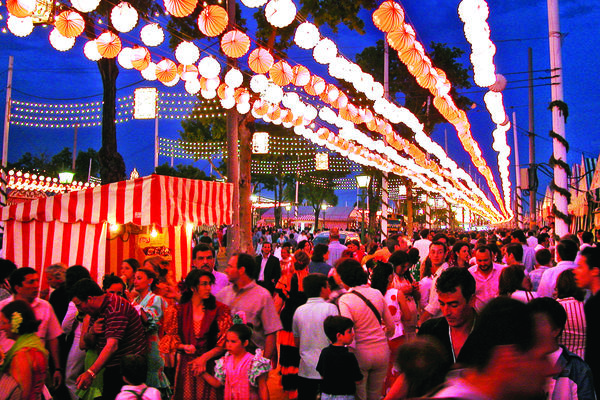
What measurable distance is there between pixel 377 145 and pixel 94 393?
1269 cm

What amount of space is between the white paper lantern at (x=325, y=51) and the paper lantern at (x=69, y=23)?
4147mm

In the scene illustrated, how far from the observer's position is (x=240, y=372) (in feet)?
14.1

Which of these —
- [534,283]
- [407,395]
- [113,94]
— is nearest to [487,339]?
[407,395]

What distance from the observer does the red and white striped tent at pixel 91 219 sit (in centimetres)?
943

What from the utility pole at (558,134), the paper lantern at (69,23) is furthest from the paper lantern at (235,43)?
the utility pole at (558,134)

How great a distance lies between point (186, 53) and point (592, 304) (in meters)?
7.25

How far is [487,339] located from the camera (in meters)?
2.14

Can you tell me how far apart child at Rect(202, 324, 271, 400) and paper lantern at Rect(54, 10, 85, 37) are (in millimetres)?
5531

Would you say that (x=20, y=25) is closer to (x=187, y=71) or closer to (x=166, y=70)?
(x=166, y=70)

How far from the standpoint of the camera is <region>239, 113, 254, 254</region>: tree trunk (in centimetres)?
1446

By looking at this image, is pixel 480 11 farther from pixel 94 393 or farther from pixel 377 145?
pixel 377 145

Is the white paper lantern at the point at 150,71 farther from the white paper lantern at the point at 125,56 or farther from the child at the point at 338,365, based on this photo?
the child at the point at 338,365

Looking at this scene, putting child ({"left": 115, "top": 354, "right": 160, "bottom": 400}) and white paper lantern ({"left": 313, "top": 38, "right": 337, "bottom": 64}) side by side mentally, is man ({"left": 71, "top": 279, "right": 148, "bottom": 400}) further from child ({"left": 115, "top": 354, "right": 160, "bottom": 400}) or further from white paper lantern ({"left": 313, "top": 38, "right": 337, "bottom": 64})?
white paper lantern ({"left": 313, "top": 38, "right": 337, "bottom": 64})

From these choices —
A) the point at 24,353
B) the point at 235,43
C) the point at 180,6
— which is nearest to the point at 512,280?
the point at 24,353
